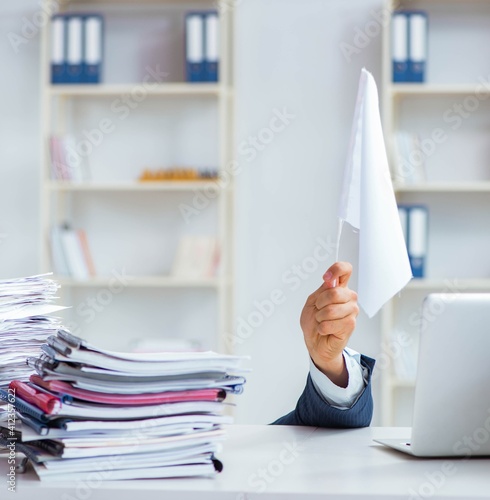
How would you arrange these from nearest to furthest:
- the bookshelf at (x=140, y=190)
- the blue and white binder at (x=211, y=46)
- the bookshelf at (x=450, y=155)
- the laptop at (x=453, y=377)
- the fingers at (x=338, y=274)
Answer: the laptop at (x=453, y=377) → the fingers at (x=338, y=274) → the blue and white binder at (x=211, y=46) → the bookshelf at (x=450, y=155) → the bookshelf at (x=140, y=190)

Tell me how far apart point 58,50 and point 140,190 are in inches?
30.4

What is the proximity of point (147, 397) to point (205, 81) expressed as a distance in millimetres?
2855

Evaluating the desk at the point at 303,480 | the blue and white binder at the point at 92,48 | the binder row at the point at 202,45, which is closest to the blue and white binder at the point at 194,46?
the binder row at the point at 202,45

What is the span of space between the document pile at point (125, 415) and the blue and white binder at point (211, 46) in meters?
2.80

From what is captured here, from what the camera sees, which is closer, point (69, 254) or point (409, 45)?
point (409, 45)

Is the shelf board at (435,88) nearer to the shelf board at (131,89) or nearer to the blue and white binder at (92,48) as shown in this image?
the shelf board at (131,89)

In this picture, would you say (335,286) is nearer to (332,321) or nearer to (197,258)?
(332,321)

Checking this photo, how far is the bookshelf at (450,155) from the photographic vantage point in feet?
12.8

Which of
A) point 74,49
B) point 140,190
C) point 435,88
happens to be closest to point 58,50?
point 74,49

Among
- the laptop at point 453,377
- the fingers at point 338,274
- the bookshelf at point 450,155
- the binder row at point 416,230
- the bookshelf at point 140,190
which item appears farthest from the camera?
the bookshelf at point 140,190

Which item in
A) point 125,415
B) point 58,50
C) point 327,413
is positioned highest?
point 58,50

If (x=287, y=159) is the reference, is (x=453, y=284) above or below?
below

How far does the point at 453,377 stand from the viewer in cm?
118

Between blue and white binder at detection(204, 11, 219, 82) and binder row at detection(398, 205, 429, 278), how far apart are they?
3.49 feet
